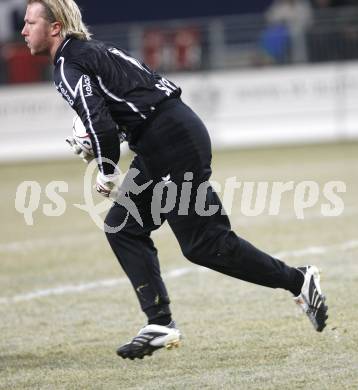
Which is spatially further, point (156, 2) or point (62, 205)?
point (156, 2)

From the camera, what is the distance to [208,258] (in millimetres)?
4703

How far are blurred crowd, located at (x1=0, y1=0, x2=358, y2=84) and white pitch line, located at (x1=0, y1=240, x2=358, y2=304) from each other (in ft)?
32.5

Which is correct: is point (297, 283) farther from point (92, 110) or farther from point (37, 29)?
point (37, 29)

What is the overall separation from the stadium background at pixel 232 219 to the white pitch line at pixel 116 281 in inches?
0.6

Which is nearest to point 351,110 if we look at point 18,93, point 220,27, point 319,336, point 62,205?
point 220,27

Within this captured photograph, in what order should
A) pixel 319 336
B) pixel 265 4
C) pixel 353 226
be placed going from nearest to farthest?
pixel 319 336
pixel 353 226
pixel 265 4

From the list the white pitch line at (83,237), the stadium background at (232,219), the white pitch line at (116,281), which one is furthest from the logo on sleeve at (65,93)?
the white pitch line at (83,237)

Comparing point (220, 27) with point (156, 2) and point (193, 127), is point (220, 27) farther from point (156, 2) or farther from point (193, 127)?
point (193, 127)

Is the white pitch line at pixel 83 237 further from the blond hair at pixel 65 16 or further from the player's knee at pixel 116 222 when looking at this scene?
the blond hair at pixel 65 16

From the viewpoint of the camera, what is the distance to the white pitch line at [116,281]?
6629 millimetres

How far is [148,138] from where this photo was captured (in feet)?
15.3

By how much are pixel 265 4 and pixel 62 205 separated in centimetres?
1303

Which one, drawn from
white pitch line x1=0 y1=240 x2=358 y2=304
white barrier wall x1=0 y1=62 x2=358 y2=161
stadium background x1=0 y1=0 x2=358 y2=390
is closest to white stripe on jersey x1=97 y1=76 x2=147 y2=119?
stadium background x1=0 y1=0 x2=358 y2=390

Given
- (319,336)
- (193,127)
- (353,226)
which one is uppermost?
(193,127)
